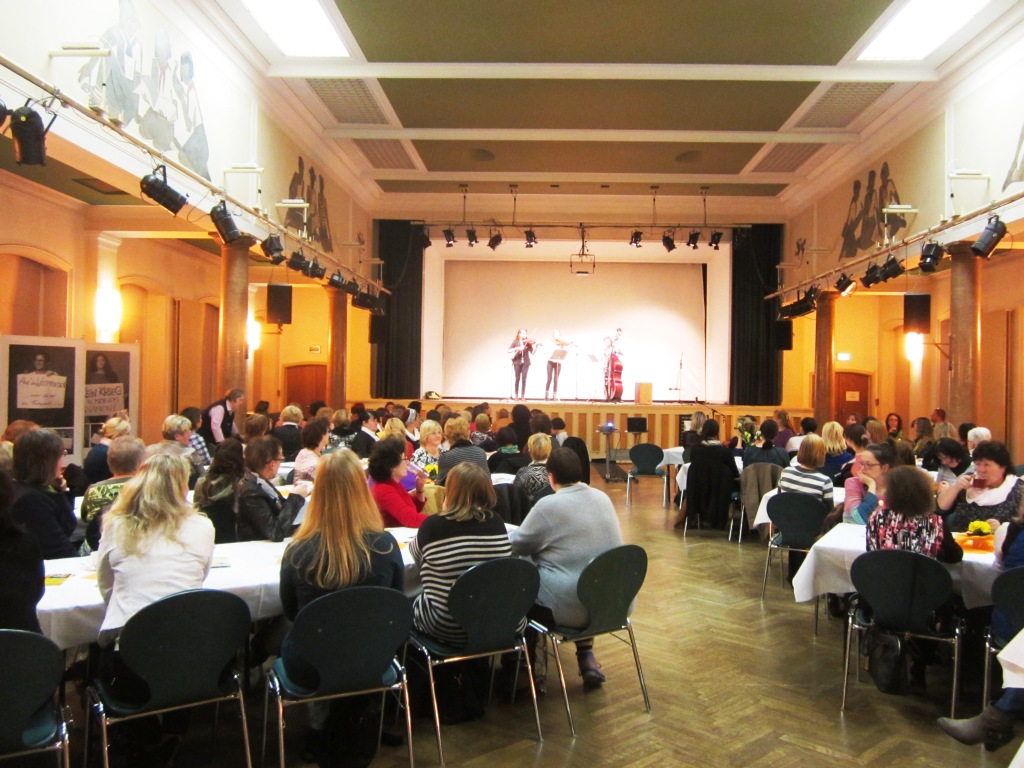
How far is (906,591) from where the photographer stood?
3.71 metres

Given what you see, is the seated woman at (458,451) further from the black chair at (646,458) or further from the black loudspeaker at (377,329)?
the black loudspeaker at (377,329)

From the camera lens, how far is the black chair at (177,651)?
8.67ft

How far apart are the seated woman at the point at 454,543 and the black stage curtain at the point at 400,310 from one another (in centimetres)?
1226

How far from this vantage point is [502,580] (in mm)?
3252

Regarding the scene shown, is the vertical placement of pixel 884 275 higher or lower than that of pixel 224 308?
higher

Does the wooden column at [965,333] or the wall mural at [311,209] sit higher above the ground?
the wall mural at [311,209]

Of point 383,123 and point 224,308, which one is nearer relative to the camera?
point 224,308

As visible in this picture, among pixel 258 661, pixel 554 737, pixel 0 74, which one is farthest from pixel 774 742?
pixel 0 74

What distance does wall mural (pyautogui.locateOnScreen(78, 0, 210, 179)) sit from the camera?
19.3 ft

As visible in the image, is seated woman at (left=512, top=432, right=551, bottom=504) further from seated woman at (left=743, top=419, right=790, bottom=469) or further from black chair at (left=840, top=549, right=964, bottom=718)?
seated woman at (left=743, top=419, right=790, bottom=469)

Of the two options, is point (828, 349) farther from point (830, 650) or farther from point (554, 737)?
point (554, 737)

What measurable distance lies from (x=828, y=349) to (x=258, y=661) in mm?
11830

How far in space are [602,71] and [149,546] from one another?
7646 millimetres

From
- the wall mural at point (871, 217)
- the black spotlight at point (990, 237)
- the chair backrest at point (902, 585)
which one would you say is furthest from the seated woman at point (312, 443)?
the wall mural at point (871, 217)
